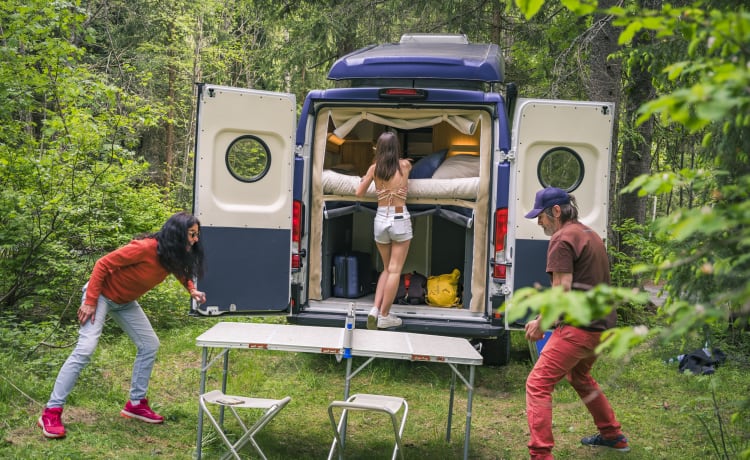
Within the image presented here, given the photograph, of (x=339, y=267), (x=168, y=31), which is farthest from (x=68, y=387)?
(x=168, y=31)

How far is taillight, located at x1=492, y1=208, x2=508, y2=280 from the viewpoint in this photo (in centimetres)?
598

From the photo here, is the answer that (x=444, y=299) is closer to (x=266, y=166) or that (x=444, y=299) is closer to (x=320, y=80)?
(x=266, y=166)

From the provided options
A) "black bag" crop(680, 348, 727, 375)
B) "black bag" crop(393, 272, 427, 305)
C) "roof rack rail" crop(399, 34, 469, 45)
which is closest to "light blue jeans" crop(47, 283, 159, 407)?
"black bag" crop(393, 272, 427, 305)

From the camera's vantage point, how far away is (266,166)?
19.9 feet

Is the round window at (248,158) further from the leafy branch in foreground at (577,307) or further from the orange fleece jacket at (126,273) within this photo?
the leafy branch in foreground at (577,307)

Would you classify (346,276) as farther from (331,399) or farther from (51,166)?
(51,166)

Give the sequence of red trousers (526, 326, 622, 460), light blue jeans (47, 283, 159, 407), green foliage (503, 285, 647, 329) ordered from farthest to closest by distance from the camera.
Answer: light blue jeans (47, 283, 159, 407) → red trousers (526, 326, 622, 460) → green foliage (503, 285, 647, 329)

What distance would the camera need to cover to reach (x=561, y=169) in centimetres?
598

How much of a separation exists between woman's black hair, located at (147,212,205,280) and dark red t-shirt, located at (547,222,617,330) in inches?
88.2

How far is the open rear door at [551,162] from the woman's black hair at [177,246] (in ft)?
7.90

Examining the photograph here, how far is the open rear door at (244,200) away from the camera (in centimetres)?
584

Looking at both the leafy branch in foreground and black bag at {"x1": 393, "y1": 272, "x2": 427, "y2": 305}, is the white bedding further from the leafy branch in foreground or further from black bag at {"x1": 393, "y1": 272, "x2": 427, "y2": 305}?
the leafy branch in foreground

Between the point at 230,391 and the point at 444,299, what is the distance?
2003mm

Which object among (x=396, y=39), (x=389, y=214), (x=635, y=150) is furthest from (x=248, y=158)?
(x=396, y=39)
